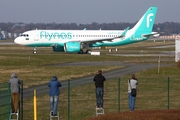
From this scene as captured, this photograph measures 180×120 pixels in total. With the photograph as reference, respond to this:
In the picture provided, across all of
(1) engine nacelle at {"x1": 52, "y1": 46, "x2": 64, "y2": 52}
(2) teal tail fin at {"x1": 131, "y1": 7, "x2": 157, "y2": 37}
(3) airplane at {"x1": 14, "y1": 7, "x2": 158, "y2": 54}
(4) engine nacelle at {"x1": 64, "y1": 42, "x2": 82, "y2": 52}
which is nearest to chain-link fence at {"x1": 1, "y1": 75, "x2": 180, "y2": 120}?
(4) engine nacelle at {"x1": 64, "y1": 42, "x2": 82, "y2": 52}

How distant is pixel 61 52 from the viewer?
74.9 meters

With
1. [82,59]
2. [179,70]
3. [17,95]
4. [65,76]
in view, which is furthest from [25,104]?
[82,59]

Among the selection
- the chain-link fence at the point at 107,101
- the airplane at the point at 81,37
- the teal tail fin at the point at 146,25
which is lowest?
the chain-link fence at the point at 107,101

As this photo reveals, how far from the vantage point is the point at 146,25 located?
78125mm

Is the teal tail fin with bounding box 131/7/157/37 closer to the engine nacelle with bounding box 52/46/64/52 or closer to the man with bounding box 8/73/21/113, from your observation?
the engine nacelle with bounding box 52/46/64/52

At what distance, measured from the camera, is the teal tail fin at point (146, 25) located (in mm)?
77438

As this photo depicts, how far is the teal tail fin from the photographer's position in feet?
254

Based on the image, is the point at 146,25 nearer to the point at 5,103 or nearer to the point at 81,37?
the point at 81,37

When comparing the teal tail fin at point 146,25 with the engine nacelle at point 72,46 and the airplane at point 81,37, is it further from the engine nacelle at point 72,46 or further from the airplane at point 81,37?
the engine nacelle at point 72,46

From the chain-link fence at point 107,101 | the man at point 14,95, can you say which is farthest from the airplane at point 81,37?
the man at point 14,95

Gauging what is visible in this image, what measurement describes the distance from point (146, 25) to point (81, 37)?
33.5 ft

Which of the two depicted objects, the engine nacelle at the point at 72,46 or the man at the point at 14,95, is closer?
the man at the point at 14,95

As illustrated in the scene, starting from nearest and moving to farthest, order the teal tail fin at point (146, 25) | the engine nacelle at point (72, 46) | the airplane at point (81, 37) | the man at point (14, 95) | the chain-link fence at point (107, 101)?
the man at point (14, 95) < the chain-link fence at point (107, 101) < the engine nacelle at point (72, 46) < the airplane at point (81, 37) < the teal tail fin at point (146, 25)

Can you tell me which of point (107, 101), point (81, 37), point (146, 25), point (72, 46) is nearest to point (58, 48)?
point (81, 37)
